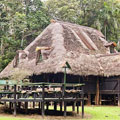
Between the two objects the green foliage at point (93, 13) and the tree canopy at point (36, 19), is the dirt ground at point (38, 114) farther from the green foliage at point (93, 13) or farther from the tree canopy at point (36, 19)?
the green foliage at point (93, 13)

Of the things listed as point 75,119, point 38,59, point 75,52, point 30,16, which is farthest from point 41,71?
point 30,16

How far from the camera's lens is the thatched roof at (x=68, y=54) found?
24.7m

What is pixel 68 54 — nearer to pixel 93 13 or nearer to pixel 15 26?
pixel 15 26

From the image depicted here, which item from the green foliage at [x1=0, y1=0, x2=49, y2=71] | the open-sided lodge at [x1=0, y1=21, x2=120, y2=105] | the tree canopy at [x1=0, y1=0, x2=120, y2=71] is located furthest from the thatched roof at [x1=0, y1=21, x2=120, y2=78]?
the tree canopy at [x1=0, y1=0, x2=120, y2=71]

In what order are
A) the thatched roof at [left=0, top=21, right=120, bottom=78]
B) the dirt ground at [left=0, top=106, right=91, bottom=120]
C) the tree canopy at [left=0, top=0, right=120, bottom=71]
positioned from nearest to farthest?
1. the dirt ground at [left=0, top=106, right=91, bottom=120]
2. the thatched roof at [left=0, top=21, right=120, bottom=78]
3. the tree canopy at [left=0, top=0, right=120, bottom=71]

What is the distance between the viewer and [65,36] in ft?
91.7

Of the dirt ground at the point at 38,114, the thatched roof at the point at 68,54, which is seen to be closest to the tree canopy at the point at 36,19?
the thatched roof at the point at 68,54

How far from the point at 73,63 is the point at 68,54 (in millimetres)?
1174

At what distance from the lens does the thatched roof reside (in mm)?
24688

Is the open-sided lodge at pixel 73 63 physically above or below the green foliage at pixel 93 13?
below

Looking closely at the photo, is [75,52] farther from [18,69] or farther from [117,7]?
[117,7]

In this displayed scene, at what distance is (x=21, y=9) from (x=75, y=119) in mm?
27640

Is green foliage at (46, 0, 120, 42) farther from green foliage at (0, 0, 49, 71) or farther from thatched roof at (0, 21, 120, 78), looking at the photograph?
thatched roof at (0, 21, 120, 78)

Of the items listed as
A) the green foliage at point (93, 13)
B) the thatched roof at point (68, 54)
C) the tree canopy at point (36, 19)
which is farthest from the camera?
the green foliage at point (93, 13)
